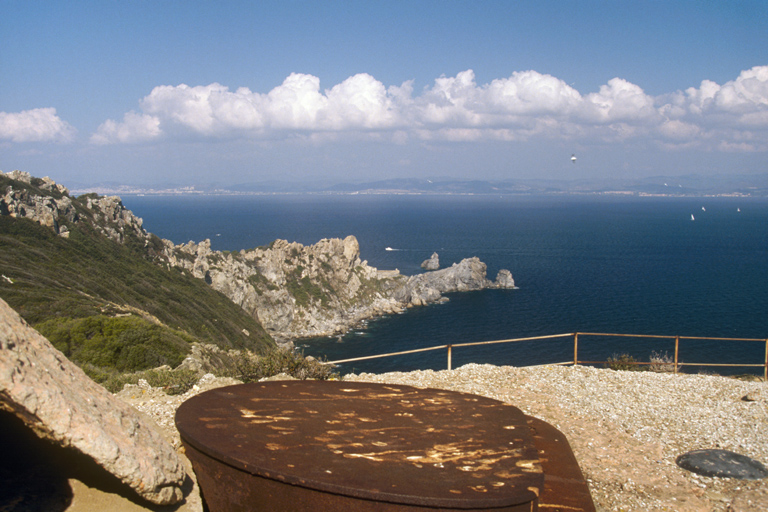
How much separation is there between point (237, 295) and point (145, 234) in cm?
1581

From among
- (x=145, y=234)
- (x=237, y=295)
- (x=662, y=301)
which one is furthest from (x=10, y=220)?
(x=662, y=301)

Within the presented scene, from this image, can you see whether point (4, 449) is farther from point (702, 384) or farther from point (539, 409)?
point (702, 384)

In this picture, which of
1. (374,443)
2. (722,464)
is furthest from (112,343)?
(722,464)

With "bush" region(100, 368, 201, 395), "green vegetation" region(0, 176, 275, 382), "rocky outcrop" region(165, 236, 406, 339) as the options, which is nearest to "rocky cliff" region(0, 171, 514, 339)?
"rocky outcrop" region(165, 236, 406, 339)

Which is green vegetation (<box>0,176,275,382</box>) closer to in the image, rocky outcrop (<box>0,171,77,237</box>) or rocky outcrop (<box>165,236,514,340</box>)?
rocky outcrop (<box>0,171,77,237</box>)

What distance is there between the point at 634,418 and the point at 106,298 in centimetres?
2627

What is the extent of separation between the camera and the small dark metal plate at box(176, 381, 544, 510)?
13.2 ft

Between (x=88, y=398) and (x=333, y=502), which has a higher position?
(x=88, y=398)

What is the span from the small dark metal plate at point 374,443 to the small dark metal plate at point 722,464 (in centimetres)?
303

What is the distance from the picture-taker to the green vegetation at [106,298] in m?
15.4

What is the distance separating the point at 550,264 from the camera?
10438 centimetres

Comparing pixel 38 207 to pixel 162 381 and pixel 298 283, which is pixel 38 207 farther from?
pixel 298 283

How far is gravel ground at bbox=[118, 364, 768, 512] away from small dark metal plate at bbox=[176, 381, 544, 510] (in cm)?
192

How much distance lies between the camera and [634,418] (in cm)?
887
